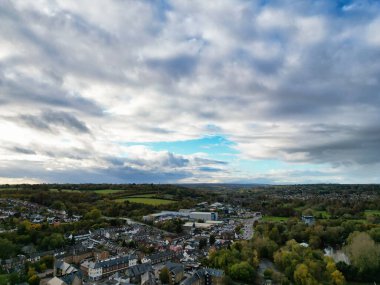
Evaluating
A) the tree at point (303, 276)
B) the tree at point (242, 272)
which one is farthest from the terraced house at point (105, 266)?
the tree at point (303, 276)

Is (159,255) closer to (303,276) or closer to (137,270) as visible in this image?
(137,270)

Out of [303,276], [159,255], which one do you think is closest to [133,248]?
[159,255]

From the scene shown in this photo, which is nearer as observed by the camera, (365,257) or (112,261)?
(365,257)

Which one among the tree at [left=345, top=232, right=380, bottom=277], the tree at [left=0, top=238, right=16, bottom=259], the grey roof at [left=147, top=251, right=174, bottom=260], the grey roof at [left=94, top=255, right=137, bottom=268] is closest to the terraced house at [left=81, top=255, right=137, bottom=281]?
the grey roof at [left=94, top=255, right=137, bottom=268]

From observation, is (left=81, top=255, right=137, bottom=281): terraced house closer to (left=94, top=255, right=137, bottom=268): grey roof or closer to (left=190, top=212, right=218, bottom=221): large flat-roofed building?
(left=94, top=255, right=137, bottom=268): grey roof

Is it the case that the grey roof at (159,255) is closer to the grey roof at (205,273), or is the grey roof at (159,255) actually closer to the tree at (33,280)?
the grey roof at (205,273)

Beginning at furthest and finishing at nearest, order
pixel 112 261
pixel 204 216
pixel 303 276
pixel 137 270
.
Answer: pixel 204 216
pixel 112 261
pixel 137 270
pixel 303 276

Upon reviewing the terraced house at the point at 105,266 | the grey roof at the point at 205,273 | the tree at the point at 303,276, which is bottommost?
the terraced house at the point at 105,266

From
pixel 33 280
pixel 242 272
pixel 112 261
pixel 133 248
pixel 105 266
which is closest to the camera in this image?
pixel 33 280

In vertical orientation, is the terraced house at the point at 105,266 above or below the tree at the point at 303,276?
below

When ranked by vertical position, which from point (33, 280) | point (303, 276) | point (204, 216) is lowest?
point (33, 280)

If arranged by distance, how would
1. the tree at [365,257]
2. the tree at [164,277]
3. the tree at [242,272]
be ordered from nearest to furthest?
the tree at [164,277] → the tree at [242,272] → the tree at [365,257]

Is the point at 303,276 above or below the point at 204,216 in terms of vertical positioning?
below
